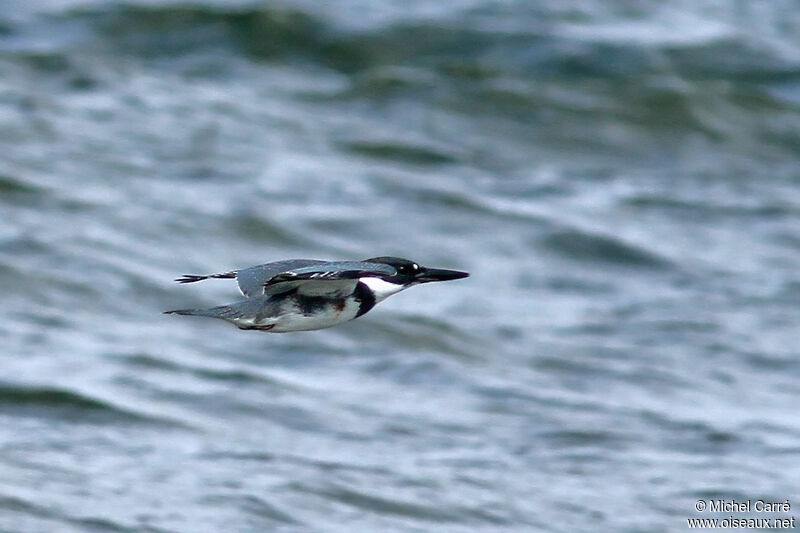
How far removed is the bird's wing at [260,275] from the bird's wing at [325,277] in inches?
1.0

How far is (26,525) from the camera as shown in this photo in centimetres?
708

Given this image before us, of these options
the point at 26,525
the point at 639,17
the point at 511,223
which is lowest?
the point at 26,525

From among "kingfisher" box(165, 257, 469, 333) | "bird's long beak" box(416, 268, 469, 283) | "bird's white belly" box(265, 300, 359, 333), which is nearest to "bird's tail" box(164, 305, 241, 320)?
"kingfisher" box(165, 257, 469, 333)

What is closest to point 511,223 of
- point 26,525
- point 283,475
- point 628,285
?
point 628,285

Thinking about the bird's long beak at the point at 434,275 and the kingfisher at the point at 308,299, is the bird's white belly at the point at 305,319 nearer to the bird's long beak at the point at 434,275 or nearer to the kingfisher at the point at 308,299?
the kingfisher at the point at 308,299

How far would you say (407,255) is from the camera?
1190 cm

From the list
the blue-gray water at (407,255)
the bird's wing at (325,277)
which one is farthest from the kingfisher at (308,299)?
the blue-gray water at (407,255)

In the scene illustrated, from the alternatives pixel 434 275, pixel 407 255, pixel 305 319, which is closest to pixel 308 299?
pixel 305 319

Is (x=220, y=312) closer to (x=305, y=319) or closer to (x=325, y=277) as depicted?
(x=305, y=319)

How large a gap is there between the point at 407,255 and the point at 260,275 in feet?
25.6

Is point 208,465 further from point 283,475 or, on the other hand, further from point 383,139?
point 383,139

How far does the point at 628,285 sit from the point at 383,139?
124 inches

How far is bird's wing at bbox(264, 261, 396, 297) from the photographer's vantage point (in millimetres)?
3844

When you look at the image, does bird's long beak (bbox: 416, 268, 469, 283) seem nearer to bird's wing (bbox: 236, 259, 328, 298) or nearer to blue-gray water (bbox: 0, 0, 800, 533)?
bird's wing (bbox: 236, 259, 328, 298)
